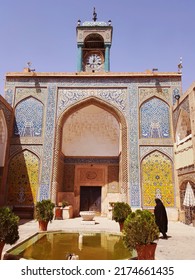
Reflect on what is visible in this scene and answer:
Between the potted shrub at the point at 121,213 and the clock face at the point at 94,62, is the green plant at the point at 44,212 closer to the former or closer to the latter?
the potted shrub at the point at 121,213

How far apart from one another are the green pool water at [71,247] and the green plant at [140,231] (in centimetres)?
64

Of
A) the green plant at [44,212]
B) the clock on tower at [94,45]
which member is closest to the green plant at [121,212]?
the green plant at [44,212]

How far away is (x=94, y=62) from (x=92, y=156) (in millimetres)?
5737

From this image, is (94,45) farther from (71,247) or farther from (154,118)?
(71,247)

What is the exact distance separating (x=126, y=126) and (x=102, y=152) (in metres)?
3.76

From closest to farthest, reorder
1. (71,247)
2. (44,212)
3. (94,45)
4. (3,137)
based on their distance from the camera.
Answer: (71,247) → (44,212) → (3,137) → (94,45)

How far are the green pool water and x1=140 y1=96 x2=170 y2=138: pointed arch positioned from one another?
5.65m

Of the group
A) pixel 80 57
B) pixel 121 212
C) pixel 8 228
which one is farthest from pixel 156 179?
pixel 80 57

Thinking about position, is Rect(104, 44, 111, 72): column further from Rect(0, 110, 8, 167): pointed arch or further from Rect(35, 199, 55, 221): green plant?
Rect(35, 199, 55, 221): green plant

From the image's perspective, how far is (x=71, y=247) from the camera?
4.68m

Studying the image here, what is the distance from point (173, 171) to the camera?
10.2 metres

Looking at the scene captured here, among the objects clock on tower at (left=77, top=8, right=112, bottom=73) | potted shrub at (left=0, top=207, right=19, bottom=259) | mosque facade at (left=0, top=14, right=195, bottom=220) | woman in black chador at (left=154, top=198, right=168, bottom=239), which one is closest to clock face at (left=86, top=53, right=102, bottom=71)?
clock on tower at (left=77, top=8, right=112, bottom=73)

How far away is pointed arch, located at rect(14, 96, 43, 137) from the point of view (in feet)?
35.6
